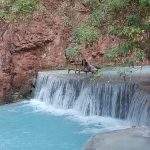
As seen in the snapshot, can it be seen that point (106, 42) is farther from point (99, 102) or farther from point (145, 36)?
point (145, 36)

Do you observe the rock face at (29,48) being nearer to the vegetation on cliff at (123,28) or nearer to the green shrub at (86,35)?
the vegetation on cliff at (123,28)

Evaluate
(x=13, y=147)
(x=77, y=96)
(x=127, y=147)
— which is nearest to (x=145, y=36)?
(x=127, y=147)

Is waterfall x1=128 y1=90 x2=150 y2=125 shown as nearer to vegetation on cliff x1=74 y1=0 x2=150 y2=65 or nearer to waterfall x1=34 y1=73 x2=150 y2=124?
waterfall x1=34 y1=73 x2=150 y2=124

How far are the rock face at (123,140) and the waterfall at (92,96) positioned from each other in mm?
4175

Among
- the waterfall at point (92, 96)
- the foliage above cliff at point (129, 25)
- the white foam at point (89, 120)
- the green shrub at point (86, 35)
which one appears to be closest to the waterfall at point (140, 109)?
the waterfall at point (92, 96)

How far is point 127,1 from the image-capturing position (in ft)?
26.3

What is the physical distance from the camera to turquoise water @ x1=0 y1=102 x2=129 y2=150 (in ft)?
34.9

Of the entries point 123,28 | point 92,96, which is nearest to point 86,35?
point 123,28

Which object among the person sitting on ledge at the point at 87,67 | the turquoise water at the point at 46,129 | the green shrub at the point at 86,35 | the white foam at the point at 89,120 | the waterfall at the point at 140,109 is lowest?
the turquoise water at the point at 46,129

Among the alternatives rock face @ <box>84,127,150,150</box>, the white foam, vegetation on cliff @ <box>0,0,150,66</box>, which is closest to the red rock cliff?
the white foam

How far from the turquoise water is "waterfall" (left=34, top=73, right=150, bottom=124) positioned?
Answer: 18.6 inches

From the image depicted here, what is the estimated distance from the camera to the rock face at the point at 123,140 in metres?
6.07

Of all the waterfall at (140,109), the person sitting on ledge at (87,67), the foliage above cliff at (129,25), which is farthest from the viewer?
the person sitting on ledge at (87,67)

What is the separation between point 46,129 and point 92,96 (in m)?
2.41
